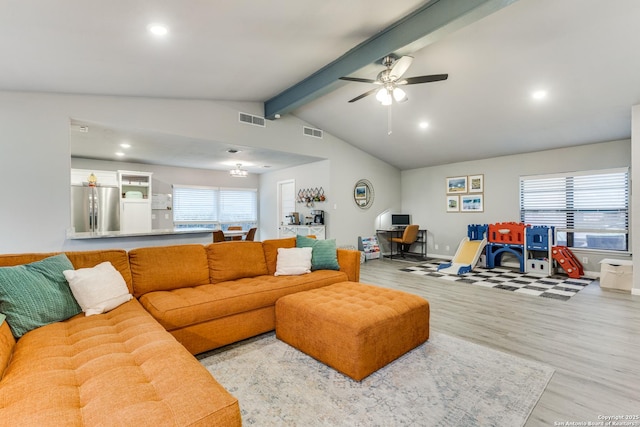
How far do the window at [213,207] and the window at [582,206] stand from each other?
7198 millimetres

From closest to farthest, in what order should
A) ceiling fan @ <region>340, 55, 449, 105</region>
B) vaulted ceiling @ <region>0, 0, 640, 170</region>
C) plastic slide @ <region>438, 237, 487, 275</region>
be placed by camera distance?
vaulted ceiling @ <region>0, 0, 640, 170</region> < ceiling fan @ <region>340, 55, 449, 105</region> < plastic slide @ <region>438, 237, 487, 275</region>

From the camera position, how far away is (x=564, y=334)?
293cm

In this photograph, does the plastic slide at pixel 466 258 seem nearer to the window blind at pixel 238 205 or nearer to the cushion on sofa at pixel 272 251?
the cushion on sofa at pixel 272 251

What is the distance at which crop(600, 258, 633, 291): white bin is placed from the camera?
14.7 feet

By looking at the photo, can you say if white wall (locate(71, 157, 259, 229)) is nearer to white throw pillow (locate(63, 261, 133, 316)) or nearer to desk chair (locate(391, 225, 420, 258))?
desk chair (locate(391, 225, 420, 258))

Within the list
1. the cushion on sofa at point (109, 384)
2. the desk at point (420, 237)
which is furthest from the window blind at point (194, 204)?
the cushion on sofa at point (109, 384)

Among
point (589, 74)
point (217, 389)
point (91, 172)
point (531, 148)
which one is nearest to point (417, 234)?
point (531, 148)

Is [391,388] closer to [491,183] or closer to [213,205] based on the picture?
[491,183]

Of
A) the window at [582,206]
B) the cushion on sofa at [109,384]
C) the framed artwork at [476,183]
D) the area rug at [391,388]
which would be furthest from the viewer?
the framed artwork at [476,183]

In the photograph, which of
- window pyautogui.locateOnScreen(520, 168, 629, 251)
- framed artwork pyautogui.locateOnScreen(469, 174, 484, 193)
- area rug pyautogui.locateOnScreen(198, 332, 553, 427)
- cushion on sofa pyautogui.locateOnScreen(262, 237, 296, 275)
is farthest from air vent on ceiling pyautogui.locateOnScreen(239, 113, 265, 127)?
window pyautogui.locateOnScreen(520, 168, 629, 251)

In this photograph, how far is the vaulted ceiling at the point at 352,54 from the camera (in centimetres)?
250

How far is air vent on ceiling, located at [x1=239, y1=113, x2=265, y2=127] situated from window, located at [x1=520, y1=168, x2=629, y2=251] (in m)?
5.51

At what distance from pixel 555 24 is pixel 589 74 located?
115 cm

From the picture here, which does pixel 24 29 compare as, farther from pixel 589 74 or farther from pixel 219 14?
pixel 589 74
